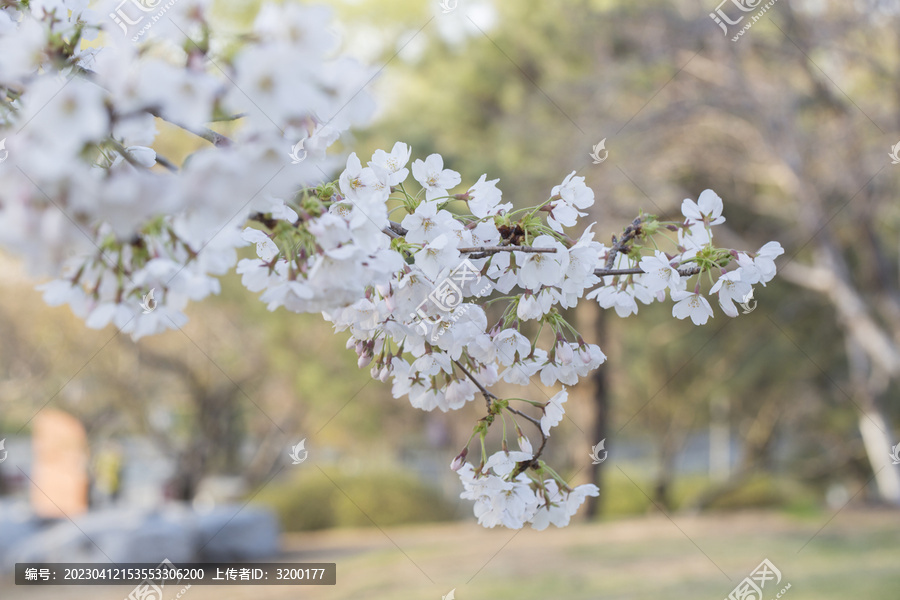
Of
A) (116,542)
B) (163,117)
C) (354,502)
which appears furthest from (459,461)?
(354,502)

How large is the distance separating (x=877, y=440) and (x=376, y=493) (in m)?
6.30

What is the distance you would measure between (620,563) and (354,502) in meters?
5.30

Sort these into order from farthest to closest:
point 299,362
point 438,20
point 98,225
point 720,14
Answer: point 299,362, point 438,20, point 720,14, point 98,225

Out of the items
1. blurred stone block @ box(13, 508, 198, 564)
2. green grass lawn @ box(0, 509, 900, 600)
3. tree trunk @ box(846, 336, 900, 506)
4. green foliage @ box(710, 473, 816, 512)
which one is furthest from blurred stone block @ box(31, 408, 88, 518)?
tree trunk @ box(846, 336, 900, 506)

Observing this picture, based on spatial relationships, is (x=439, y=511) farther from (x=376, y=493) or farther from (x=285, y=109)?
(x=285, y=109)

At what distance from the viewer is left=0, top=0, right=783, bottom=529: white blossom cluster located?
0.59m

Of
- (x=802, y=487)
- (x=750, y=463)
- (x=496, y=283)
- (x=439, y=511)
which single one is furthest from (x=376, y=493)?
(x=496, y=283)

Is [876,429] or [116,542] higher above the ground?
[876,429]

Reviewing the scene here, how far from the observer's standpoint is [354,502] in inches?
405

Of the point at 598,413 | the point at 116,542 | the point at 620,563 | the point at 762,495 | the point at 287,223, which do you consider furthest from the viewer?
the point at 762,495

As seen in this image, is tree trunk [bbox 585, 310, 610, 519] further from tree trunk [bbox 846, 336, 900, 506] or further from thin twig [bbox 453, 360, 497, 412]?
thin twig [bbox 453, 360, 497, 412]

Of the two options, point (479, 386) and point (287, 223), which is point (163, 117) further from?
point (479, 386)

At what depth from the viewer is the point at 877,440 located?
765cm
